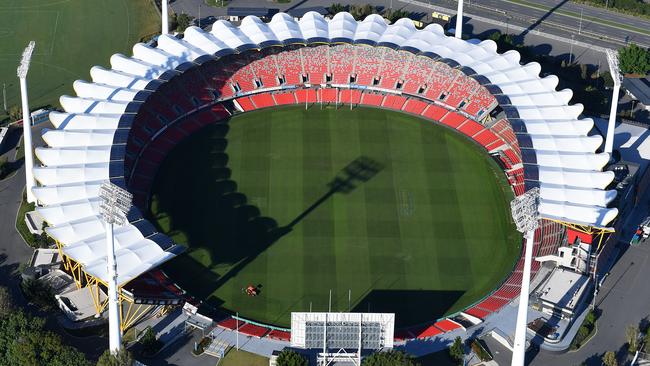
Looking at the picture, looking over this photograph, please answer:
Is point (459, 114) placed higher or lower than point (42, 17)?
lower

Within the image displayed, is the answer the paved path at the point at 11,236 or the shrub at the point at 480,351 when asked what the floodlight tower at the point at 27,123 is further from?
the shrub at the point at 480,351

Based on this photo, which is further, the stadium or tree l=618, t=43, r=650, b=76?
tree l=618, t=43, r=650, b=76

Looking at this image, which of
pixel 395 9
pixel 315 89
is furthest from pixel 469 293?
pixel 395 9

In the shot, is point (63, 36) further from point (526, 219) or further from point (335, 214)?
point (526, 219)

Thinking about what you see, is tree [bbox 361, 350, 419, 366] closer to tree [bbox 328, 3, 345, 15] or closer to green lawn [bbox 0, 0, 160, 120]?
green lawn [bbox 0, 0, 160, 120]

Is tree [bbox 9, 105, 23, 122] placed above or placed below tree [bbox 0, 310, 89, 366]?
above

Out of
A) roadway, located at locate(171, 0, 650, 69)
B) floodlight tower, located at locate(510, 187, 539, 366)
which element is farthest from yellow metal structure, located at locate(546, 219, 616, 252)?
roadway, located at locate(171, 0, 650, 69)

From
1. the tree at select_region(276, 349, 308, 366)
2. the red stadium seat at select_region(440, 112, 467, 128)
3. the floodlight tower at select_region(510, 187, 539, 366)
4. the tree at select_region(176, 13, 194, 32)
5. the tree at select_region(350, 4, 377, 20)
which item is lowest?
the tree at select_region(276, 349, 308, 366)

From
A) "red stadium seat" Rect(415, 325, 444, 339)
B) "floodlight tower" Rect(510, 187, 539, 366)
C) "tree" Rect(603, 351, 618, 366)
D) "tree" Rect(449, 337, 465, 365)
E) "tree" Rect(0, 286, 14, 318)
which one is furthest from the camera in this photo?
"red stadium seat" Rect(415, 325, 444, 339)

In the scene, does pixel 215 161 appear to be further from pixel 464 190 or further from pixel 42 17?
pixel 42 17
